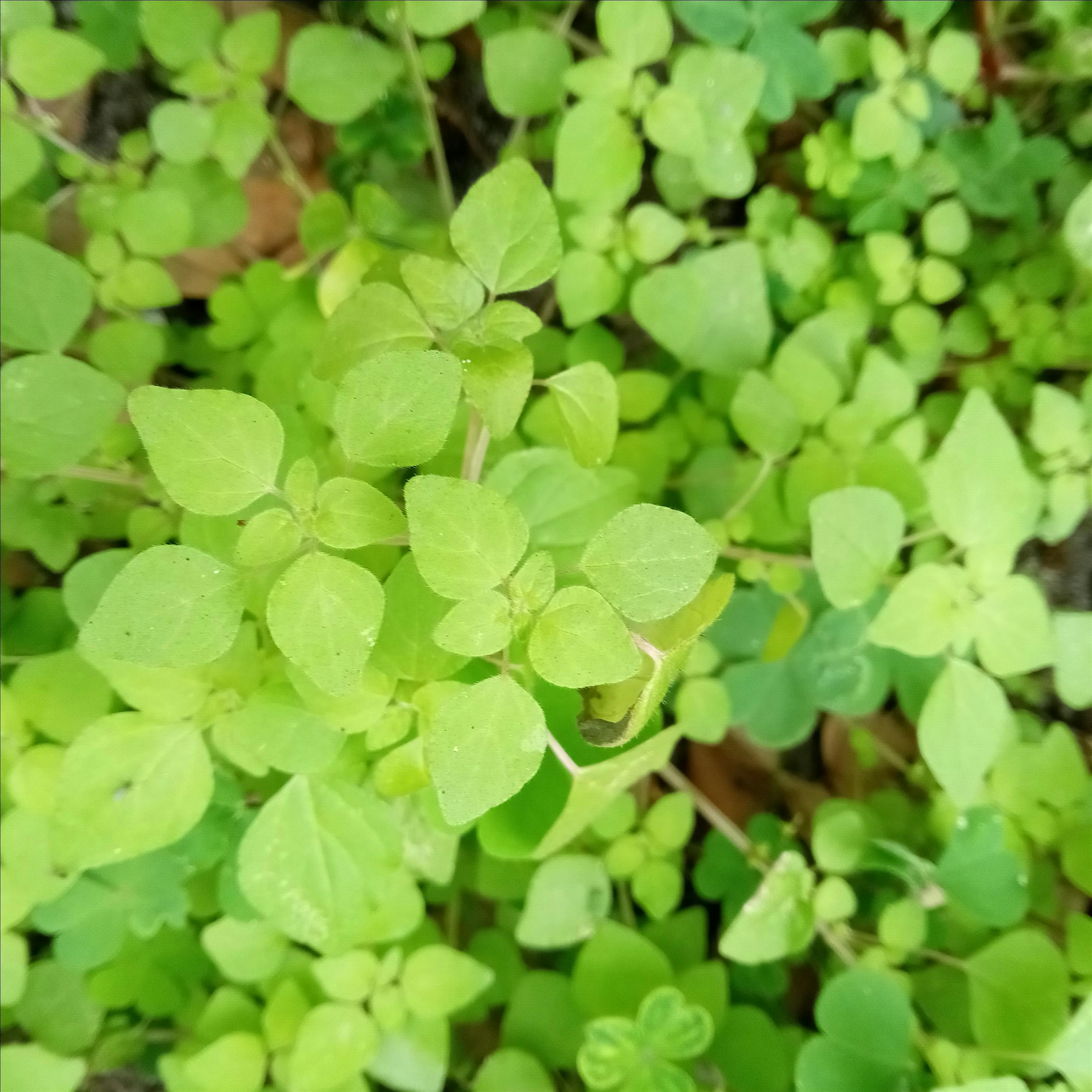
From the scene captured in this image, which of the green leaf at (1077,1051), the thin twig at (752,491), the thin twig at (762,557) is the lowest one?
the green leaf at (1077,1051)

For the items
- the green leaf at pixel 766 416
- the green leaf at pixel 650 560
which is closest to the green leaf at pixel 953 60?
the green leaf at pixel 766 416

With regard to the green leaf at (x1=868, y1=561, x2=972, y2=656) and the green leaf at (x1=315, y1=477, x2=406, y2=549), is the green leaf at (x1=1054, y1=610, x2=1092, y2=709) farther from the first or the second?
the green leaf at (x1=315, y1=477, x2=406, y2=549)

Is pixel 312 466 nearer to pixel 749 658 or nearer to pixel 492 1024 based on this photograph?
pixel 749 658

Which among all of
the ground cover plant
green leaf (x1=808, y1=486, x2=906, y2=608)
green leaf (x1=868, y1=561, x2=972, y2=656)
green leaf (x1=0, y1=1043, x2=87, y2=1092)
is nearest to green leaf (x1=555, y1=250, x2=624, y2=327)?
the ground cover plant

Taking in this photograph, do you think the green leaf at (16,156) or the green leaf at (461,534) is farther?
the green leaf at (16,156)

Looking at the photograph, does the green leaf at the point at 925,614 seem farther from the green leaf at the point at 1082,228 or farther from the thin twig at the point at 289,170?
the thin twig at the point at 289,170

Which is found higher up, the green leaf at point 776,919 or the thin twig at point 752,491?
the thin twig at point 752,491

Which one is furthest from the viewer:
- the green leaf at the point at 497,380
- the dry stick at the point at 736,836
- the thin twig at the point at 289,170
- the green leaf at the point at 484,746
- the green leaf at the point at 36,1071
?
the thin twig at the point at 289,170
